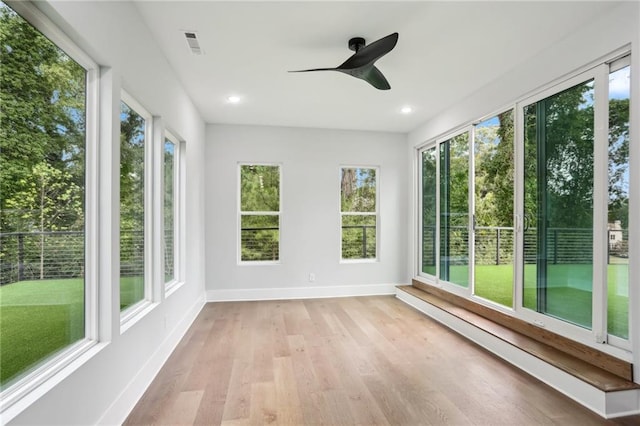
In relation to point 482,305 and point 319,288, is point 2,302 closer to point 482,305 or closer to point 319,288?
point 482,305

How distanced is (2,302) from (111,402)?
39.0 inches

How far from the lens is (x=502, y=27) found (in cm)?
255

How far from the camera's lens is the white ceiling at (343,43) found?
233cm

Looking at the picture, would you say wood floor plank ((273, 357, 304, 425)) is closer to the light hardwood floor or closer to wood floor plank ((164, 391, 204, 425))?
the light hardwood floor

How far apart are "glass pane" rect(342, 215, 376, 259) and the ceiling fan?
9.76 feet

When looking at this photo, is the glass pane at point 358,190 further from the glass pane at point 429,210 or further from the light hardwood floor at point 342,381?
the light hardwood floor at point 342,381

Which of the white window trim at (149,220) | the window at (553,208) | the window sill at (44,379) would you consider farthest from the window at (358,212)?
the window sill at (44,379)

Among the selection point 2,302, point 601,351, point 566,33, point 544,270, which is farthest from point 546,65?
point 2,302

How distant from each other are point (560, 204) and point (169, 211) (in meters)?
3.69

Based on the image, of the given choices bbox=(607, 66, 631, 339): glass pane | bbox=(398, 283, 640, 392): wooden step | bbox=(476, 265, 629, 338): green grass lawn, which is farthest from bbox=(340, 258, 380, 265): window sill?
bbox=(607, 66, 631, 339): glass pane

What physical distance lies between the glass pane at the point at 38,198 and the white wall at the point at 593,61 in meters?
3.40

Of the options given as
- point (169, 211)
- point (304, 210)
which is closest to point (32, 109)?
point (169, 211)

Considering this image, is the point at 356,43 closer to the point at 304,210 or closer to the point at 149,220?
the point at 149,220

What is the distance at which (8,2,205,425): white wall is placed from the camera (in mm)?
1510
